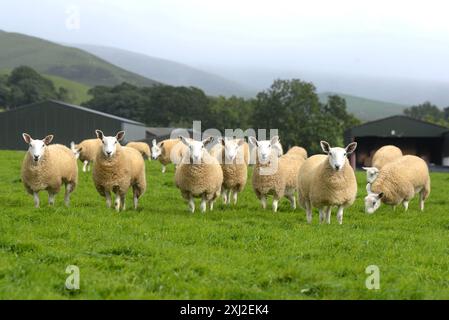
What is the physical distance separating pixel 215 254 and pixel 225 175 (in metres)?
7.03

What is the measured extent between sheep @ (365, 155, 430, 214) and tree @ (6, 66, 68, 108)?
388 feet

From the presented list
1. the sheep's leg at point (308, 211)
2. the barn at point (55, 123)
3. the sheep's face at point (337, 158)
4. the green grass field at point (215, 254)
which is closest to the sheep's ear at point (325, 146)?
the sheep's face at point (337, 158)

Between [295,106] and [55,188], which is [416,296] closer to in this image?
[55,188]

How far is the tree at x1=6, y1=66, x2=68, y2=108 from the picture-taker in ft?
408

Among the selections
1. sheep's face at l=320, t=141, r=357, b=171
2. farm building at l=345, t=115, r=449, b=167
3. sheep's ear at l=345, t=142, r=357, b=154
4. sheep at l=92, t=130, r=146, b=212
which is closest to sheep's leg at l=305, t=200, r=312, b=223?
sheep's face at l=320, t=141, r=357, b=171

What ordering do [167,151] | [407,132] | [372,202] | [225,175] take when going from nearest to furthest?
[372,202] → [225,175] → [167,151] → [407,132]

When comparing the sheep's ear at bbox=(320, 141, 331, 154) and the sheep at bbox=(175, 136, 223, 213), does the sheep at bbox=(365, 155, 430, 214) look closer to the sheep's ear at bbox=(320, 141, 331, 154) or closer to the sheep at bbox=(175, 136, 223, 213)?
the sheep's ear at bbox=(320, 141, 331, 154)

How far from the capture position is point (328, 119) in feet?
277

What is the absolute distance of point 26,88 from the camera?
126125mm

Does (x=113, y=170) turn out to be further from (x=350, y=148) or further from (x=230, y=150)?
(x=350, y=148)

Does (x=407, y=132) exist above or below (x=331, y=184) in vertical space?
below

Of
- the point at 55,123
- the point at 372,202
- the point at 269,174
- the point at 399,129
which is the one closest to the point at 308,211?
the point at 269,174

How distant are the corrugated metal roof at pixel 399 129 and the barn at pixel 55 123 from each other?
26.4 metres

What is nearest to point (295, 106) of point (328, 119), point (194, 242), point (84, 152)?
point (328, 119)
